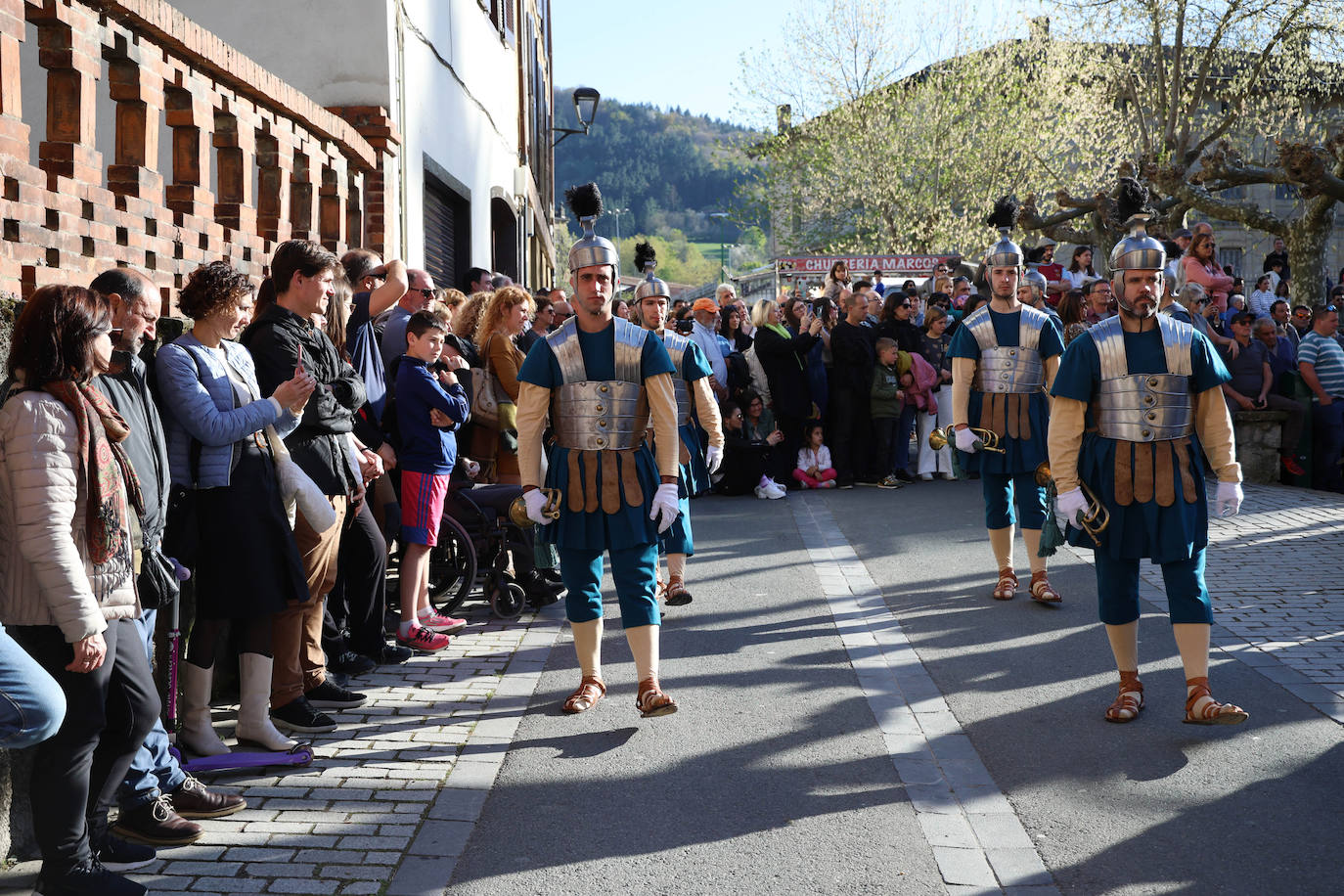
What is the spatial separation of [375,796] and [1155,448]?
350cm

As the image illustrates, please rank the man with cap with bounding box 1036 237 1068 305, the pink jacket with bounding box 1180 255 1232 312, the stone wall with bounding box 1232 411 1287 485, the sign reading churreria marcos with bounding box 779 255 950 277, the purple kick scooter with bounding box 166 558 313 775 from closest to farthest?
the purple kick scooter with bounding box 166 558 313 775 → the stone wall with bounding box 1232 411 1287 485 → the pink jacket with bounding box 1180 255 1232 312 → the man with cap with bounding box 1036 237 1068 305 → the sign reading churreria marcos with bounding box 779 255 950 277

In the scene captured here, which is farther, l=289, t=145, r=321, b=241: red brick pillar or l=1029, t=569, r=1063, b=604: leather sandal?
l=289, t=145, r=321, b=241: red brick pillar

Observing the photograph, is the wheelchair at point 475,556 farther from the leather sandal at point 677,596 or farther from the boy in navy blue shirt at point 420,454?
the leather sandal at point 677,596

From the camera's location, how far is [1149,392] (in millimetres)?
5543

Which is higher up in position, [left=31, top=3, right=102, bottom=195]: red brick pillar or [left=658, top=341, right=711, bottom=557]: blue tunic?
[left=31, top=3, right=102, bottom=195]: red brick pillar

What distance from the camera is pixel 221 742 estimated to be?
5004 millimetres

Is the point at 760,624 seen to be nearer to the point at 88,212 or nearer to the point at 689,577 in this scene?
the point at 689,577

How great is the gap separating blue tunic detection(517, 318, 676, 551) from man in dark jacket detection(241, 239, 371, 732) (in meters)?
0.85

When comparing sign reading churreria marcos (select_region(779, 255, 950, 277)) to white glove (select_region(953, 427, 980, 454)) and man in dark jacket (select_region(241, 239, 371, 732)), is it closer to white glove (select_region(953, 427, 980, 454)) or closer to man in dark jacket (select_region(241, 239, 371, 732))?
white glove (select_region(953, 427, 980, 454))

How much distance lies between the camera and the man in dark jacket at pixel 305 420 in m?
5.33

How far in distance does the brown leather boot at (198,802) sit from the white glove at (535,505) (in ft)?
5.89

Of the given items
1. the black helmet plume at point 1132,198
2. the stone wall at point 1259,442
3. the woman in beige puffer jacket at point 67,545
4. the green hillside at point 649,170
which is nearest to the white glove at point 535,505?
the woman in beige puffer jacket at point 67,545

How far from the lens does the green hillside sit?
14300cm

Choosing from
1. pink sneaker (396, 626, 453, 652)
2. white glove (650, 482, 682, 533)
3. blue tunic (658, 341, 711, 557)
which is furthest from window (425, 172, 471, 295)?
white glove (650, 482, 682, 533)
